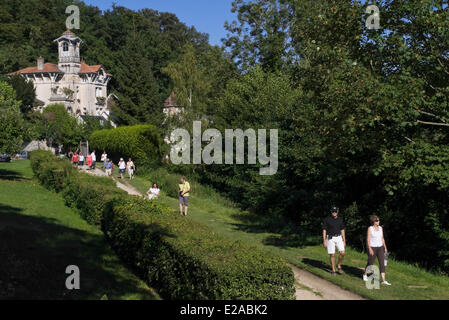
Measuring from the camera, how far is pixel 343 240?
1183 cm

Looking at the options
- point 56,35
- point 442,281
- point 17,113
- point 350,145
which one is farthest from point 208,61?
point 56,35

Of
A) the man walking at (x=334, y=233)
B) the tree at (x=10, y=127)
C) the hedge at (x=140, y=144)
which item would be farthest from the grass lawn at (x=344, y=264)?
the hedge at (x=140, y=144)

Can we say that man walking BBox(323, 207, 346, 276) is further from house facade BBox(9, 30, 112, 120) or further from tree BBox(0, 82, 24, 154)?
house facade BBox(9, 30, 112, 120)

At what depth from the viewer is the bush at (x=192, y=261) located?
7.73m

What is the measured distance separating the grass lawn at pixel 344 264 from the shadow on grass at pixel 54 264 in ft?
16.3

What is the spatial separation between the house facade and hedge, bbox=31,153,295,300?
69.2m

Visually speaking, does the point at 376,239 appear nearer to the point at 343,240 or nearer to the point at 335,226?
the point at 343,240

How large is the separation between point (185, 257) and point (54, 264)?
4.37 metres

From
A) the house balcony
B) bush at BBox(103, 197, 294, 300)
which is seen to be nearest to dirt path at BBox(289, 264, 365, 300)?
bush at BBox(103, 197, 294, 300)

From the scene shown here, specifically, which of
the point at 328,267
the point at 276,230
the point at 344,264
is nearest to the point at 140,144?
the point at 276,230

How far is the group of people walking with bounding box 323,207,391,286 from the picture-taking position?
11.1 meters
